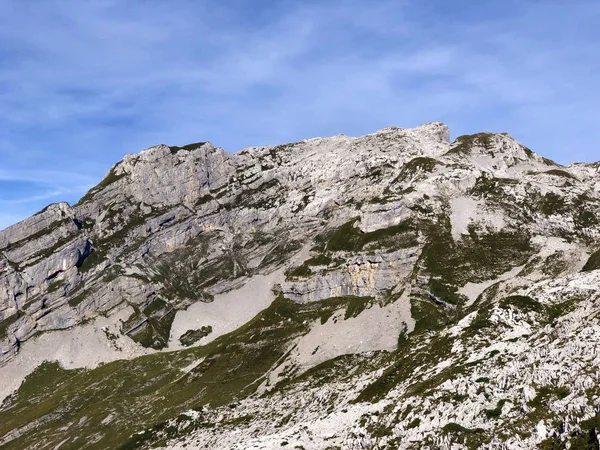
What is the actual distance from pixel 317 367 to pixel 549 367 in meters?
139

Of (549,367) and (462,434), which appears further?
(549,367)

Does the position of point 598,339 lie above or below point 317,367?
above

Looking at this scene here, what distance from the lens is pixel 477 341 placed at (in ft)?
325

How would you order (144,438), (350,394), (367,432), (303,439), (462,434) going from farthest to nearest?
(144,438) → (350,394) → (303,439) → (367,432) → (462,434)

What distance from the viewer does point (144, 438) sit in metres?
145

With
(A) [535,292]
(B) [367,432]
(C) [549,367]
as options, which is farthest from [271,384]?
(C) [549,367]

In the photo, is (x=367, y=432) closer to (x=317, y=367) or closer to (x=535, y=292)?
(x=535, y=292)

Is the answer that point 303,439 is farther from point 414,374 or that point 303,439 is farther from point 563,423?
point 563,423

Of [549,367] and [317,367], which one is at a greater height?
[549,367]

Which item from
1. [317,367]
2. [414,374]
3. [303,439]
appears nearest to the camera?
[303,439]

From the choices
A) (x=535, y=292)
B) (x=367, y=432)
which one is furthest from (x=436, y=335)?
(x=367, y=432)

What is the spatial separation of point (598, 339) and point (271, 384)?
15014 cm

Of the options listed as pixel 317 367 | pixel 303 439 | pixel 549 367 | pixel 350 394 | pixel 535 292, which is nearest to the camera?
pixel 549 367

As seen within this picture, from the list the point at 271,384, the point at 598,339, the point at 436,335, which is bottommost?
the point at 271,384
